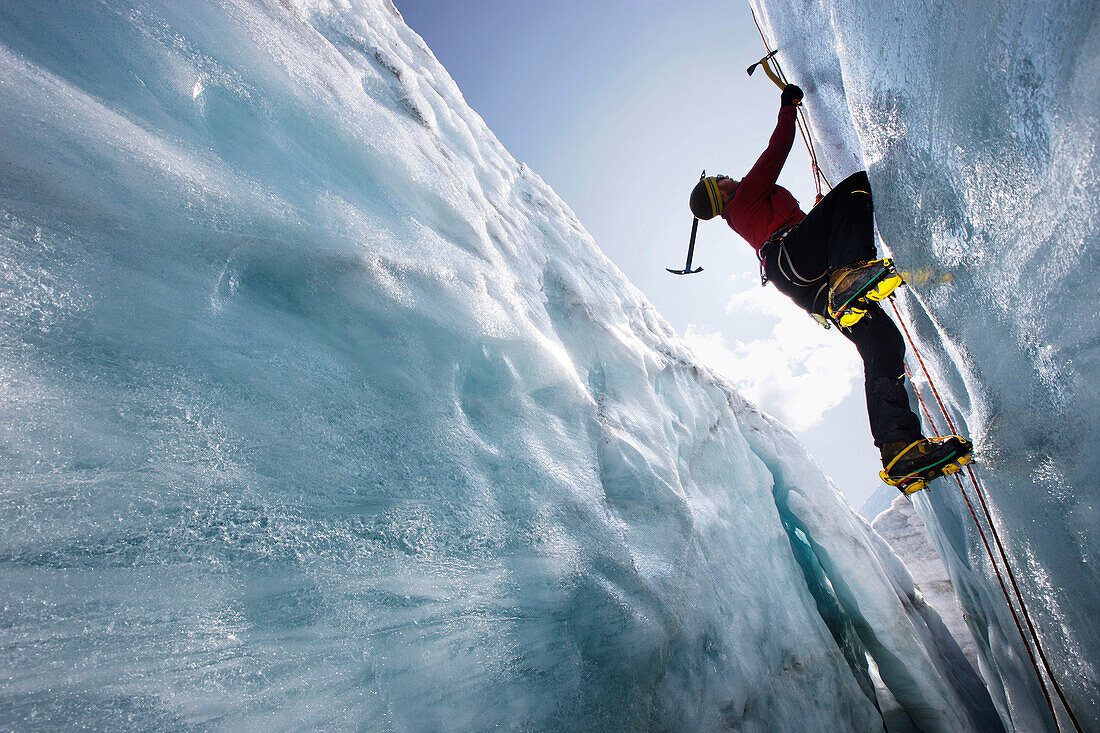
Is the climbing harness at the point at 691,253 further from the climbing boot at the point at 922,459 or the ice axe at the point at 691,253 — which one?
the climbing boot at the point at 922,459

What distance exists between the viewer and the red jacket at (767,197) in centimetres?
319

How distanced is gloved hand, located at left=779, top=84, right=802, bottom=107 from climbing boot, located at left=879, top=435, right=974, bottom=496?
2359 mm

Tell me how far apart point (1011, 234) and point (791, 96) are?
6.63ft

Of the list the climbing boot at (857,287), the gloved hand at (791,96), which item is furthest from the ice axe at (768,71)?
the climbing boot at (857,287)

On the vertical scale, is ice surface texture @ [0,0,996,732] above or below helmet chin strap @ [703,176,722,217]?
below

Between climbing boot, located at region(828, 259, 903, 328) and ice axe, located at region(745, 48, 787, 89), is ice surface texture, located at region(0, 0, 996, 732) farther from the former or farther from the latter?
ice axe, located at region(745, 48, 787, 89)

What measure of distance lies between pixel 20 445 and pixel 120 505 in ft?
0.73

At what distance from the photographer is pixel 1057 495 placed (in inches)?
81.7

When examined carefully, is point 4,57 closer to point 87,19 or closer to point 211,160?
point 87,19

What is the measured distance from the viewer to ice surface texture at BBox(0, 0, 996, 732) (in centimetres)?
105

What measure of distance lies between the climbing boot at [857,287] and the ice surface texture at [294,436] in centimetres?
136

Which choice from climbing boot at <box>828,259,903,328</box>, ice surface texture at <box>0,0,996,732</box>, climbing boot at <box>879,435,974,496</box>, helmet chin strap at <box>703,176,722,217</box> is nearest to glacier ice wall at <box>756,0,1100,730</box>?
climbing boot at <box>828,259,903,328</box>

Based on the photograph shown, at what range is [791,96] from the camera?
3.21m

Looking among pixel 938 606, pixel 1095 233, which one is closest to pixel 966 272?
pixel 1095 233
